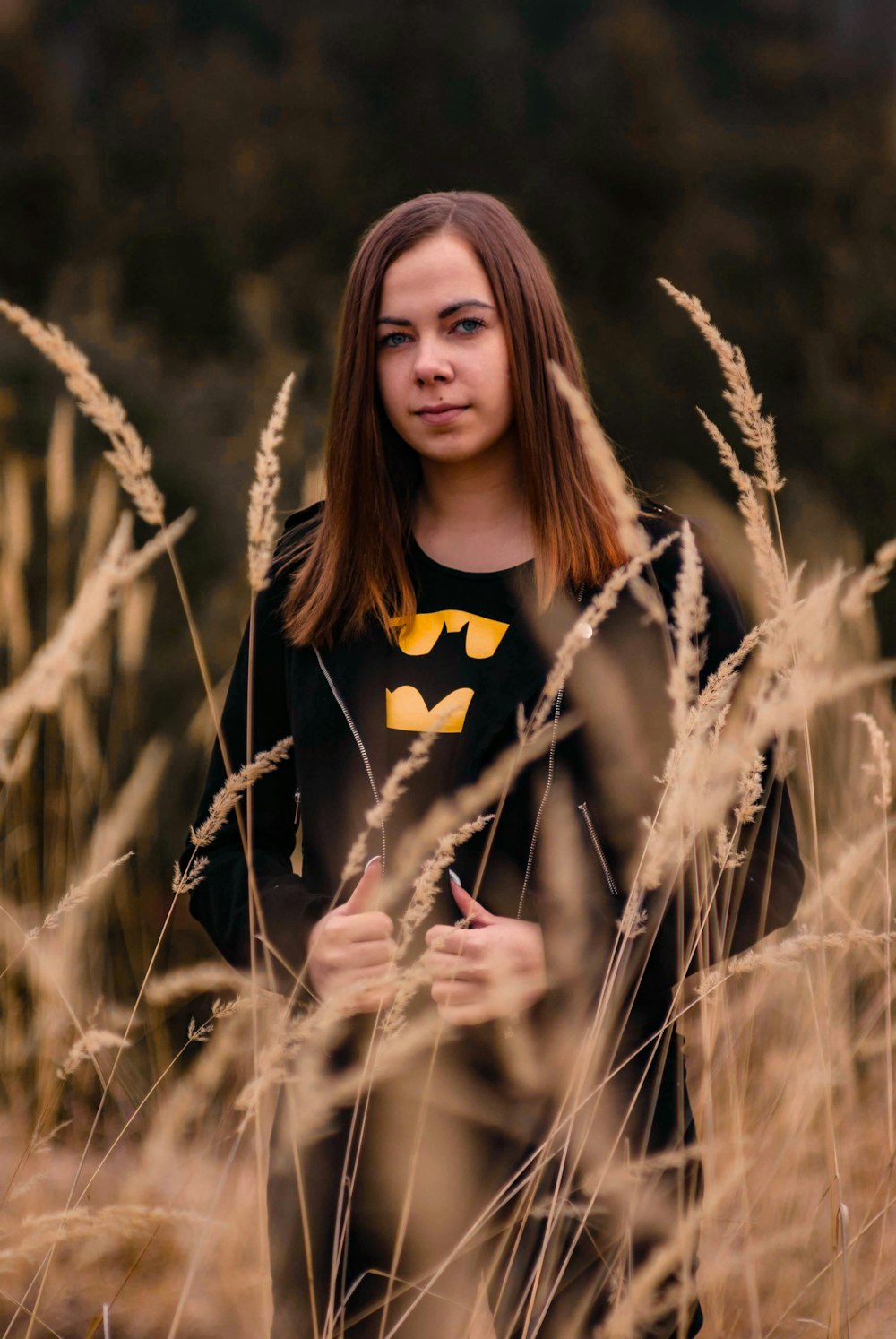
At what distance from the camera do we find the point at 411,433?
1177 millimetres

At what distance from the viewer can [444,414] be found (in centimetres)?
115

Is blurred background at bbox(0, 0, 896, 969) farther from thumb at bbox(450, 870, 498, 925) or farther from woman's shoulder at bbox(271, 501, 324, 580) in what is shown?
thumb at bbox(450, 870, 498, 925)

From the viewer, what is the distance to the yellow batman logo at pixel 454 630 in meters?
1.19

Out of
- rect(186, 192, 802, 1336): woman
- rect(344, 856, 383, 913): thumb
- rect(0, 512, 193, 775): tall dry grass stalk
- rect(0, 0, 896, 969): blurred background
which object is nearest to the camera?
rect(0, 512, 193, 775): tall dry grass stalk

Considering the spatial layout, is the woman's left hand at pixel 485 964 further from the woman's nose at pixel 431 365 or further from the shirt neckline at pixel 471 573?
the woman's nose at pixel 431 365

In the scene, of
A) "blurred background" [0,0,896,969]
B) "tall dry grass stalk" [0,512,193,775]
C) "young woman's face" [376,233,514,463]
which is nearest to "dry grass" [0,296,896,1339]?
"tall dry grass stalk" [0,512,193,775]

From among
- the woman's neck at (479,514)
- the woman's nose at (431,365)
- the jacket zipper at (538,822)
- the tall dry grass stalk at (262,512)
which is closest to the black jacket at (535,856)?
the jacket zipper at (538,822)

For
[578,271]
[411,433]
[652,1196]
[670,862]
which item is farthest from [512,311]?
[578,271]

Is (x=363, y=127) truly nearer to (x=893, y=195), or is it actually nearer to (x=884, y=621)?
(x=893, y=195)

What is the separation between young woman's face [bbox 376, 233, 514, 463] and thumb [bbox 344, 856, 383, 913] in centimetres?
41

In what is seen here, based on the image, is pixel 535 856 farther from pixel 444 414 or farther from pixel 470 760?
pixel 444 414

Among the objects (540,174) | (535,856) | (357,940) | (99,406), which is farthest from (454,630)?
(540,174)

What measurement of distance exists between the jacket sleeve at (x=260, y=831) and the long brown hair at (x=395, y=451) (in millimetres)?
64

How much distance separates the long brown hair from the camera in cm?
119
